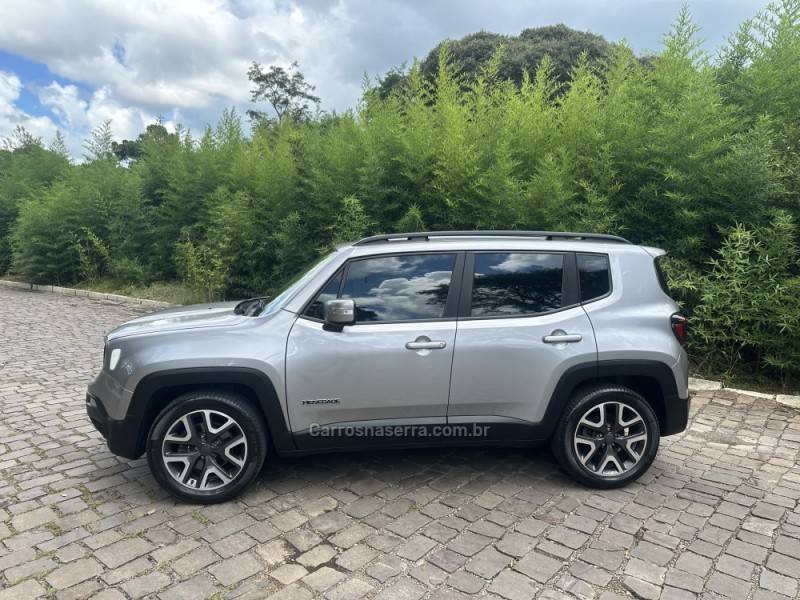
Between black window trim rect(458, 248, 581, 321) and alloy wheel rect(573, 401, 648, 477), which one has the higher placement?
black window trim rect(458, 248, 581, 321)

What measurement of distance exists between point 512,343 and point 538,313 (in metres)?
0.27

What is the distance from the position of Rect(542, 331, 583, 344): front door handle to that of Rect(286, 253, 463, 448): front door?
1.87 ft

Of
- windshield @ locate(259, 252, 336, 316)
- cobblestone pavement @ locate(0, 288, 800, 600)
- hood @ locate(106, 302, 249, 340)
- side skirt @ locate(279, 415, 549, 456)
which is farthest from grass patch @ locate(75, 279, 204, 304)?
side skirt @ locate(279, 415, 549, 456)

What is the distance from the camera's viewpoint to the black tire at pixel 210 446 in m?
3.10

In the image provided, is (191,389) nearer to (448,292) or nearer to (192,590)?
(192,590)

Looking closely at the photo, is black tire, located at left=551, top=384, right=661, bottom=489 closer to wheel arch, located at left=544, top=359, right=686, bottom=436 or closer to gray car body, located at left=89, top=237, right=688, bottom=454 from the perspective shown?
wheel arch, located at left=544, top=359, right=686, bottom=436

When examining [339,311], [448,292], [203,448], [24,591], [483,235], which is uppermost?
[483,235]

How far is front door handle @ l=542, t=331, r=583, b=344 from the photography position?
3283mm

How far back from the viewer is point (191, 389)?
3.20 meters

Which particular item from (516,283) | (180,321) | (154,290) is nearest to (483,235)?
(516,283)

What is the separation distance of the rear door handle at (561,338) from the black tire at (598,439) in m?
0.34

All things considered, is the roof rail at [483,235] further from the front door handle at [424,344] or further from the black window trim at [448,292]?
the front door handle at [424,344]

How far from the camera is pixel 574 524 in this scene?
302cm

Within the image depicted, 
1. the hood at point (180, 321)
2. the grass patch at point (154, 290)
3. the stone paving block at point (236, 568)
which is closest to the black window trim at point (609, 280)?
the hood at point (180, 321)
